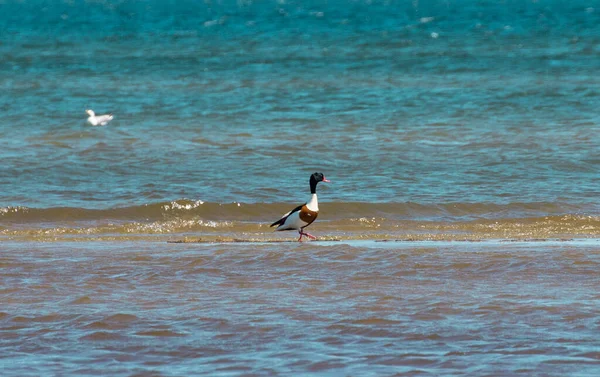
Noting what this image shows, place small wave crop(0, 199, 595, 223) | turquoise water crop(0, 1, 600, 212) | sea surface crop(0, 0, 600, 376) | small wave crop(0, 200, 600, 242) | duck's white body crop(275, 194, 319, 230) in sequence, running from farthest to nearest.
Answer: turquoise water crop(0, 1, 600, 212) → small wave crop(0, 199, 595, 223) → small wave crop(0, 200, 600, 242) → duck's white body crop(275, 194, 319, 230) → sea surface crop(0, 0, 600, 376)

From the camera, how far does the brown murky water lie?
5340mm

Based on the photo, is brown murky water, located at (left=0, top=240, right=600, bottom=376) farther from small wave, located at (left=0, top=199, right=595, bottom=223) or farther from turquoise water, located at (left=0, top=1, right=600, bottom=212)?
turquoise water, located at (left=0, top=1, right=600, bottom=212)

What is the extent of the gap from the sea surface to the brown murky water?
24 millimetres

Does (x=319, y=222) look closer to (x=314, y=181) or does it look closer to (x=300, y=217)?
(x=314, y=181)

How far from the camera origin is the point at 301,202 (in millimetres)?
13719

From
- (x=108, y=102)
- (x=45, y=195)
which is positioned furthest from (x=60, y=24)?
(x=45, y=195)

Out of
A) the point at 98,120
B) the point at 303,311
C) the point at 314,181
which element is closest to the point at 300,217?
the point at 314,181

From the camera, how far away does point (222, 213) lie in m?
13.2

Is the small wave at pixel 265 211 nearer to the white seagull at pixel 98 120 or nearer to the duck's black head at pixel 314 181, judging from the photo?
the duck's black head at pixel 314 181

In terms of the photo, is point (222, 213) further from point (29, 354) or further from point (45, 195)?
point (29, 354)

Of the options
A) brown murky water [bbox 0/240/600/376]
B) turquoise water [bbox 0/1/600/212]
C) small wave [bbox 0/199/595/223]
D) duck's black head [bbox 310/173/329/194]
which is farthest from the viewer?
turquoise water [bbox 0/1/600/212]

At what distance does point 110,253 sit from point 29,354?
3.60 m

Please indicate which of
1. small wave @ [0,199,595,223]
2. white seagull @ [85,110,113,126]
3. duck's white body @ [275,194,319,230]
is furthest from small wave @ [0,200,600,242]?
white seagull @ [85,110,113,126]

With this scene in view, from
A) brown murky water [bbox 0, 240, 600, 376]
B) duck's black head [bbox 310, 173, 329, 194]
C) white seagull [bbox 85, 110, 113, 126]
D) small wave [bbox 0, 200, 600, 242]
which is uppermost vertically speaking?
white seagull [bbox 85, 110, 113, 126]
